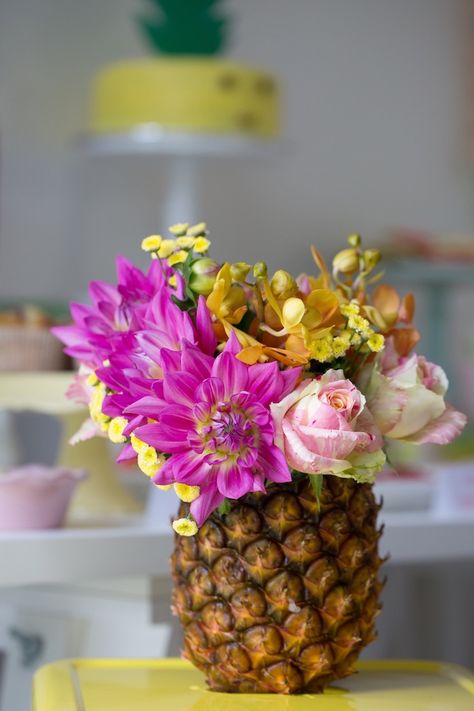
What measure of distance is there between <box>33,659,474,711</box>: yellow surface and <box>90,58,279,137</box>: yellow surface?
74.4 inches

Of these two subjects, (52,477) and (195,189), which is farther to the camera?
(195,189)

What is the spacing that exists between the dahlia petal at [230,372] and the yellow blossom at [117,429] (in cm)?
7

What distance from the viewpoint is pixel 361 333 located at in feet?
2.36

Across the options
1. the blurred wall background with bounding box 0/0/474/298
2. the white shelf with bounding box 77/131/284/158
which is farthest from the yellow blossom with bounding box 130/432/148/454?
the blurred wall background with bounding box 0/0/474/298

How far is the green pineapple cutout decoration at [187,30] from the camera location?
9.01ft

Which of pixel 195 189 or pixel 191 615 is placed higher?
pixel 195 189

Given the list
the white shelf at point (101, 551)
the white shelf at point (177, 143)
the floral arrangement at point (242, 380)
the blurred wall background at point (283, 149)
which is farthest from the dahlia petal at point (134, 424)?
the blurred wall background at point (283, 149)

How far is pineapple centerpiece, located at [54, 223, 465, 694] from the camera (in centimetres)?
68

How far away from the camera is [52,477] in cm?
105

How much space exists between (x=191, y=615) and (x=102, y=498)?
56cm

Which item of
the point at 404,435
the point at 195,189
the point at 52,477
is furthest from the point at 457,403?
the point at 404,435

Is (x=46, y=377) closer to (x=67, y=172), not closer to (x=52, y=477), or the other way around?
(x=52, y=477)

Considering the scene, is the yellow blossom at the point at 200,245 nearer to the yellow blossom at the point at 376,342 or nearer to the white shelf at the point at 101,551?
the yellow blossom at the point at 376,342

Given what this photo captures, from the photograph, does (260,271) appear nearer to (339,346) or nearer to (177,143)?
(339,346)
